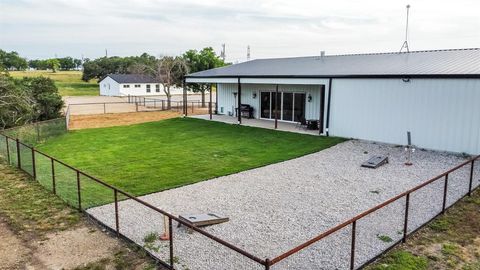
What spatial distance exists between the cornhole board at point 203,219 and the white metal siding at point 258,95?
39.0 feet

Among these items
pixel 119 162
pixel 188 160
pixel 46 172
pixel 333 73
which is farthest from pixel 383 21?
pixel 46 172

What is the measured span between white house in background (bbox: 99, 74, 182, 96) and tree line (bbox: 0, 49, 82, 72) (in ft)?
118

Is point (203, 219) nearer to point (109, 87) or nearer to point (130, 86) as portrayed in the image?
point (130, 86)

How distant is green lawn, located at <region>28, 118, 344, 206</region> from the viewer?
10.9m

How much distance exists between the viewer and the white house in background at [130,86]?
54.5 meters

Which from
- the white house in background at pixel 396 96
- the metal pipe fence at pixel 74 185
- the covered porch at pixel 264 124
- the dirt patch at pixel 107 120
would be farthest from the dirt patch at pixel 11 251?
the dirt patch at pixel 107 120

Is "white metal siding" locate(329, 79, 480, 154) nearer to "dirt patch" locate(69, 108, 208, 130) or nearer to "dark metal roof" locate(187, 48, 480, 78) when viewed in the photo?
"dark metal roof" locate(187, 48, 480, 78)

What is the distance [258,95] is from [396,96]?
1058 centimetres

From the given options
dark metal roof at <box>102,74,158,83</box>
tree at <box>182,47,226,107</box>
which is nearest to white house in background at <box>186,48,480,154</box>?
tree at <box>182,47,226,107</box>

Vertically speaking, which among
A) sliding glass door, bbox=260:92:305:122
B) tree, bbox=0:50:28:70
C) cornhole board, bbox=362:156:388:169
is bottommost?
cornhole board, bbox=362:156:388:169

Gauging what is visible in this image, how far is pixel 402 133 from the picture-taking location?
15.4m

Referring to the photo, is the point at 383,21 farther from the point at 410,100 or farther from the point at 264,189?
the point at 264,189

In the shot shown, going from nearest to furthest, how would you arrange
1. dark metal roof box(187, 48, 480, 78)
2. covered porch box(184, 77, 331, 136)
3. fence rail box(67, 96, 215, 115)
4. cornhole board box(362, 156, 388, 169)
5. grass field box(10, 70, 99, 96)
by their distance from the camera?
cornhole board box(362, 156, 388, 169) → dark metal roof box(187, 48, 480, 78) → covered porch box(184, 77, 331, 136) → fence rail box(67, 96, 215, 115) → grass field box(10, 70, 99, 96)

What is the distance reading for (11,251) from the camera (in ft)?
22.0
